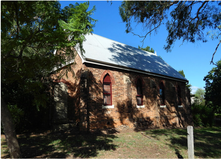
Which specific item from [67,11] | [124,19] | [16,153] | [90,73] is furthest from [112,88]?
[16,153]

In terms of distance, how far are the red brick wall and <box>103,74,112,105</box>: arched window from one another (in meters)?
0.29

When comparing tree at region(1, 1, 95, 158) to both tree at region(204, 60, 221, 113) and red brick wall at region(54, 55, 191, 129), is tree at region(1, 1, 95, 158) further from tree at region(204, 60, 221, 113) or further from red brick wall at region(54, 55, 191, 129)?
tree at region(204, 60, 221, 113)

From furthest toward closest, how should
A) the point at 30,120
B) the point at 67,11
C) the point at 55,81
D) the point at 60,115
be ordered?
the point at 55,81
the point at 60,115
the point at 30,120
the point at 67,11

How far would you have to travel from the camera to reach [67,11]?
6.18m

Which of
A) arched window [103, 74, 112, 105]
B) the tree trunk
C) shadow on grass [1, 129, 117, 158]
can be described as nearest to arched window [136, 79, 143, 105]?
arched window [103, 74, 112, 105]

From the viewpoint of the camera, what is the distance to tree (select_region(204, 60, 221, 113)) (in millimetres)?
23955

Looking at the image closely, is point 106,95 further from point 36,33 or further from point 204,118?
point 204,118

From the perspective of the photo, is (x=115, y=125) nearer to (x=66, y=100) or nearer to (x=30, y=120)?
(x=66, y=100)

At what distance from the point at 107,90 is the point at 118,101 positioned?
4.38 ft

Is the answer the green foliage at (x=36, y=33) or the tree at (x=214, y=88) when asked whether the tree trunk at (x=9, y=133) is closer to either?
the green foliage at (x=36, y=33)

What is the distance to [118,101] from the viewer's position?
41.0ft

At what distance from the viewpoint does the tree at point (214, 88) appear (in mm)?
23955

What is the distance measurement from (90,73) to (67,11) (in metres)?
5.53

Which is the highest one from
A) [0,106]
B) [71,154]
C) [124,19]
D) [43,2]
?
[124,19]
